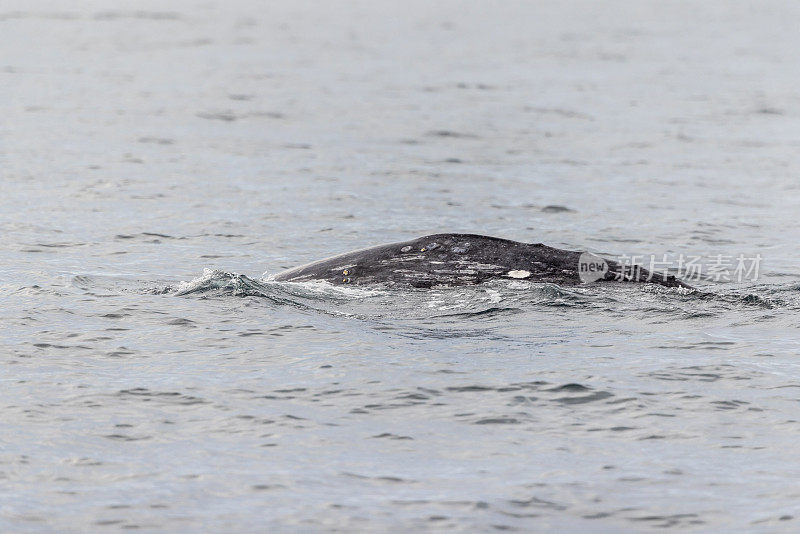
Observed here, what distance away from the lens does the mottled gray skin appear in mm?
11852

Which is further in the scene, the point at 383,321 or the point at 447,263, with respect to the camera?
the point at 447,263

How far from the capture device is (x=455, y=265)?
1198 centimetres

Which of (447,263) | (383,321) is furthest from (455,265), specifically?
(383,321)

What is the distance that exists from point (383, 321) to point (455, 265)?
4.22ft

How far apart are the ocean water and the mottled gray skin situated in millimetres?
210

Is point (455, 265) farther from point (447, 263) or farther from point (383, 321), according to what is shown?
point (383, 321)

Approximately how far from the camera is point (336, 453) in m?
7.93

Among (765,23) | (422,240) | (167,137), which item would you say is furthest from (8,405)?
(765,23)

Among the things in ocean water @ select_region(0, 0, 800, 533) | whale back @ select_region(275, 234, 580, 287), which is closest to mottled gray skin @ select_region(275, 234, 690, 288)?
whale back @ select_region(275, 234, 580, 287)

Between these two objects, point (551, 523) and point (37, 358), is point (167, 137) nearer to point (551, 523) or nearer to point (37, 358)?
point (37, 358)

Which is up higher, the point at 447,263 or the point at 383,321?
the point at 447,263

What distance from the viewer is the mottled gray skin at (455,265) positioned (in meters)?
11.9

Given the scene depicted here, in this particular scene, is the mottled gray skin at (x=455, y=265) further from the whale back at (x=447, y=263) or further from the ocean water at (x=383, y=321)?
the ocean water at (x=383, y=321)

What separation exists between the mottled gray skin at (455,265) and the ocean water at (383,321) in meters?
0.21
